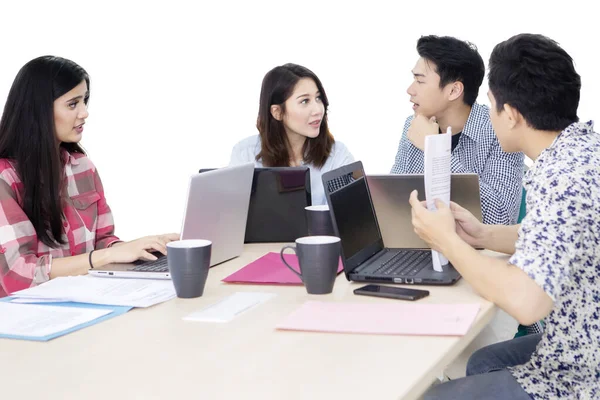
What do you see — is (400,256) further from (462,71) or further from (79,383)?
(462,71)

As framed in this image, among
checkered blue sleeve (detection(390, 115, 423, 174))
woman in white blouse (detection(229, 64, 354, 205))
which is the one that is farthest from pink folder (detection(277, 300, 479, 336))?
woman in white blouse (detection(229, 64, 354, 205))

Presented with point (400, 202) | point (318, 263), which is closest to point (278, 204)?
point (400, 202)

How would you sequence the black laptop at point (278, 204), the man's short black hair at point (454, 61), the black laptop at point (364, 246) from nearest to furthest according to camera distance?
the black laptop at point (364, 246)
the black laptop at point (278, 204)
the man's short black hair at point (454, 61)

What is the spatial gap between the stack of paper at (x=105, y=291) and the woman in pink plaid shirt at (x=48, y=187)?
18 centimetres

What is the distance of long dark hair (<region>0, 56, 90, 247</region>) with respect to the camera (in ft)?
6.97

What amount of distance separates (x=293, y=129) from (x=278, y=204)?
0.90 metres

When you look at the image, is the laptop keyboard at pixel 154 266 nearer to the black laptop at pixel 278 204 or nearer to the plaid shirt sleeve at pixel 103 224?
the black laptop at pixel 278 204

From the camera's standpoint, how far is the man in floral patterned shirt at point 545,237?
131 cm

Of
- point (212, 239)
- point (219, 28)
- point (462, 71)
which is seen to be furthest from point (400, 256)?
point (219, 28)

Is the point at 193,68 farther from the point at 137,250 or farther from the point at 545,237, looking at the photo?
the point at 545,237

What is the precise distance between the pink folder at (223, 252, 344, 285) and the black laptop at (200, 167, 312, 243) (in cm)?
23

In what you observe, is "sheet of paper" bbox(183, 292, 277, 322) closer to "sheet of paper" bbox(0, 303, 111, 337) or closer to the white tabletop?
the white tabletop

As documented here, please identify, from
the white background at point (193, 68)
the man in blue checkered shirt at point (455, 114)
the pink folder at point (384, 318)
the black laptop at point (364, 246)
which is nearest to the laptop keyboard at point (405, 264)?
the black laptop at point (364, 246)

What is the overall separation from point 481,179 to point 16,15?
3.03 m
